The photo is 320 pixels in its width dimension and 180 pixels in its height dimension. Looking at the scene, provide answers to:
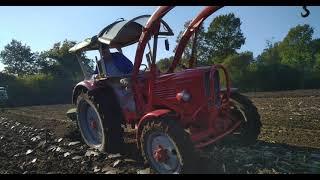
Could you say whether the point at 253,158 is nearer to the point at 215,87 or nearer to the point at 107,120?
the point at 215,87

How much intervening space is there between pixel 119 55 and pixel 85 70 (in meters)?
1.00

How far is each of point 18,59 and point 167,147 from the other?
76.8 metres

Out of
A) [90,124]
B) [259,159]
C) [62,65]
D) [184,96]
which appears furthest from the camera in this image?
[62,65]

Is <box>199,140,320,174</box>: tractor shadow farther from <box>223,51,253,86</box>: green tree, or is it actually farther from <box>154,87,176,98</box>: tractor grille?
<box>223,51,253,86</box>: green tree

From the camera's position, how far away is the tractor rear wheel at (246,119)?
8023mm

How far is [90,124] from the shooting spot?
9211 mm

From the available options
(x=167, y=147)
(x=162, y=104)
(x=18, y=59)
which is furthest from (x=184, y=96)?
(x=18, y=59)

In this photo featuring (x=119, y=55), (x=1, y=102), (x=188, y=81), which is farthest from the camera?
(x=1, y=102)

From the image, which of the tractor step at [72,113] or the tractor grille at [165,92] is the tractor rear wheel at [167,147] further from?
the tractor step at [72,113]

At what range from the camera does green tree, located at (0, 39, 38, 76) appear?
77250 millimetres

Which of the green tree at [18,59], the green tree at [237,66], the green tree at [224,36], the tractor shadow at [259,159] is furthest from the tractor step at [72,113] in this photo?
the green tree at [18,59]

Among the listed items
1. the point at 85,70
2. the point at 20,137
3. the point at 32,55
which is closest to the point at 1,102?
the point at 20,137
